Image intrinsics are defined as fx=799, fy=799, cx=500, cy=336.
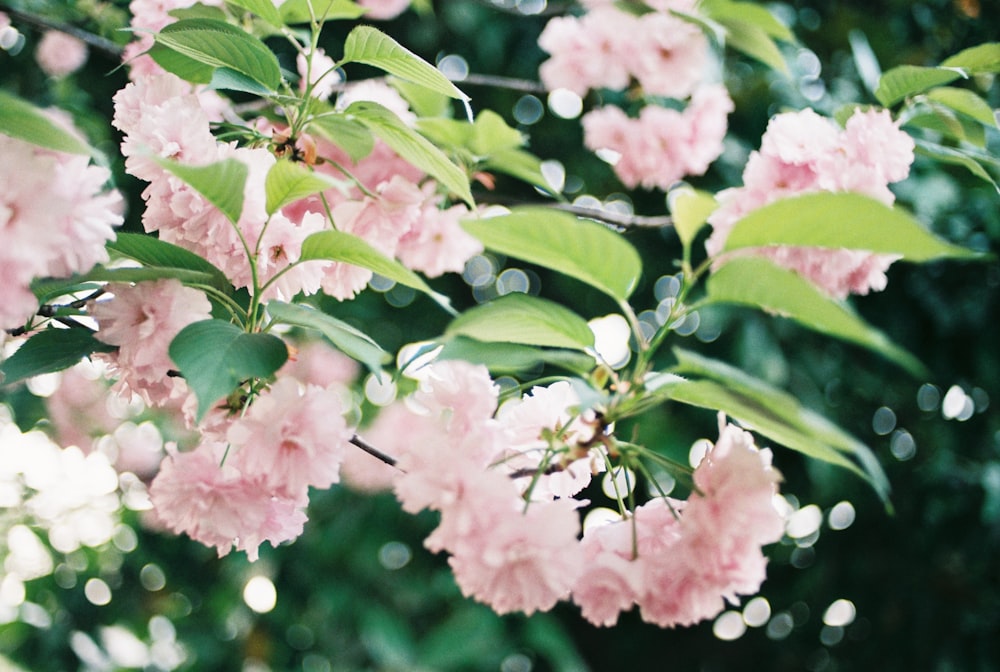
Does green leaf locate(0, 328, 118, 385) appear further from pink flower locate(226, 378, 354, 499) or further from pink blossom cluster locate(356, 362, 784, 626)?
pink blossom cluster locate(356, 362, 784, 626)

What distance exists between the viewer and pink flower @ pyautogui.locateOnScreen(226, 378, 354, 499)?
65cm

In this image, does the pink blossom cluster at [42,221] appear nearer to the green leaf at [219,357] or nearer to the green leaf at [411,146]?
the green leaf at [219,357]

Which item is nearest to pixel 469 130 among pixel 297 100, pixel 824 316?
pixel 297 100

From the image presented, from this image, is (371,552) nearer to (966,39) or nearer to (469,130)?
(469,130)

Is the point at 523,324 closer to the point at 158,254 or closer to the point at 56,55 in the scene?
the point at 158,254

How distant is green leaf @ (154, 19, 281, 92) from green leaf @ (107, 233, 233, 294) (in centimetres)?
18

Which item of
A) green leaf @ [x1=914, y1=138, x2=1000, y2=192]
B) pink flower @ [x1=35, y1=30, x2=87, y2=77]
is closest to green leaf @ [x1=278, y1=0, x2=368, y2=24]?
green leaf @ [x1=914, y1=138, x2=1000, y2=192]

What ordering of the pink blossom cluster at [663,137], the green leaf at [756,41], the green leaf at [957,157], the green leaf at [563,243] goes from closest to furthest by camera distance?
the green leaf at [563,243] → the green leaf at [957,157] → the green leaf at [756,41] → the pink blossom cluster at [663,137]

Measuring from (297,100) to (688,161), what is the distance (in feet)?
3.20

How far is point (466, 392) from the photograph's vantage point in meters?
0.66

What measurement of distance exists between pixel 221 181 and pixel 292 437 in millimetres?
209

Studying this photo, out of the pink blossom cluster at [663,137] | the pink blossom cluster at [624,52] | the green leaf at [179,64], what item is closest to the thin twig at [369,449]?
the green leaf at [179,64]

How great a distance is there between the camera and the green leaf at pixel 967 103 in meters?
0.94

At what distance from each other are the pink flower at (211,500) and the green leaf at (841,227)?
437mm
